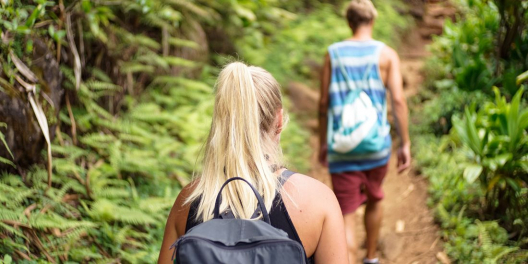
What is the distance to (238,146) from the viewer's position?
77.6 inches

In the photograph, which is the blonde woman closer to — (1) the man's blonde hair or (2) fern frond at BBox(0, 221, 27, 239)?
(2) fern frond at BBox(0, 221, 27, 239)

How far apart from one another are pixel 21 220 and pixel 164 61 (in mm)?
3150

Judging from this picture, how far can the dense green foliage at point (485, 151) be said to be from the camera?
4.02 metres

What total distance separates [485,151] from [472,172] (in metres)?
0.22

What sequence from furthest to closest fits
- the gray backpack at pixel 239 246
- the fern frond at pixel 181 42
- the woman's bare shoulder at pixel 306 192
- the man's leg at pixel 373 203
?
the fern frond at pixel 181 42, the man's leg at pixel 373 203, the woman's bare shoulder at pixel 306 192, the gray backpack at pixel 239 246

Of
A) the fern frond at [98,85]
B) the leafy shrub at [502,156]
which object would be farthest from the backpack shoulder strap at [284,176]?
the fern frond at [98,85]

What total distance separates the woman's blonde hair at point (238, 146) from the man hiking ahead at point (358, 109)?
79.2 inches

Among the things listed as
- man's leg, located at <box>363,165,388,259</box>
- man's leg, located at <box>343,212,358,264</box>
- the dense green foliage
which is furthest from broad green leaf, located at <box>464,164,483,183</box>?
man's leg, located at <box>343,212,358,264</box>

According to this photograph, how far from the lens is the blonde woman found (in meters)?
1.95

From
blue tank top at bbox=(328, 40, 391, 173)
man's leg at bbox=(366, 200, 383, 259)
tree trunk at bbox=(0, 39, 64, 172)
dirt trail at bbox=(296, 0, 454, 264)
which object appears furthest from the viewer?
dirt trail at bbox=(296, 0, 454, 264)

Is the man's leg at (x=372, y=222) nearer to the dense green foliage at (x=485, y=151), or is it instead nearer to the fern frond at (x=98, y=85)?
the dense green foliage at (x=485, y=151)

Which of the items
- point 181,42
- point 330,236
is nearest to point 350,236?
point 330,236

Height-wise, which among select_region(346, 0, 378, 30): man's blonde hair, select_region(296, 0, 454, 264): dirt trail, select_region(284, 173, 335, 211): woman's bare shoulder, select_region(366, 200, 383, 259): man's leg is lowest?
select_region(296, 0, 454, 264): dirt trail

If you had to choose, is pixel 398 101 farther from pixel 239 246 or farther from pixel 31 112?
pixel 31 112
